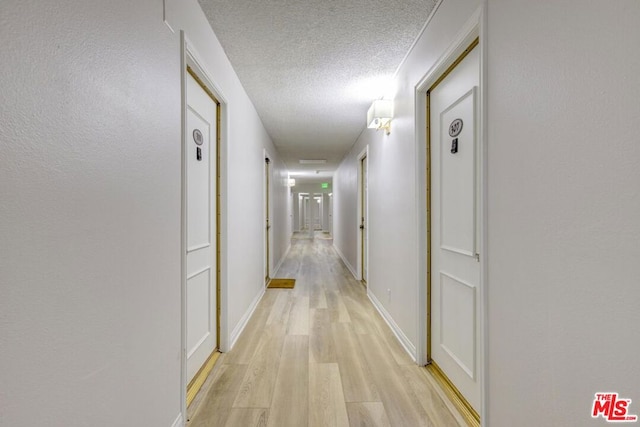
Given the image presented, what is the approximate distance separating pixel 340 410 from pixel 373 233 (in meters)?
2.51

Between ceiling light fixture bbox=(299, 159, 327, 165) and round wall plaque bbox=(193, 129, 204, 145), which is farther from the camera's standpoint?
ceiling light fixture bbox=(299, 159, 327, 165)

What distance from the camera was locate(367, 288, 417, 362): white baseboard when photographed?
8.32 feet

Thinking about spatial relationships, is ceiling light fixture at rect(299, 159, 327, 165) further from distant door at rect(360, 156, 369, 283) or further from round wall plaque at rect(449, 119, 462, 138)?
round wall plaque at rect(449, 119, 462, 138)

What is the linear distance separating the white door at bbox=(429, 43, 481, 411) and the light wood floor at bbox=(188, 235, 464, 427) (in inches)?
10.6

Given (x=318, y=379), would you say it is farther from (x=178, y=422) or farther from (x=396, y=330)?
(x=396, y=330)

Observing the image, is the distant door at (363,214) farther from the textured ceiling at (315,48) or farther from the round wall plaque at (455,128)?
the round wall plaque at (455,128)

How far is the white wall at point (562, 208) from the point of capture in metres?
0.82

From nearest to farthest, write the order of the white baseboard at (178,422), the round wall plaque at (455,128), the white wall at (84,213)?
the white wall at (84,213), the white baseboard at (178,422), the round wall plaque at (455,128)

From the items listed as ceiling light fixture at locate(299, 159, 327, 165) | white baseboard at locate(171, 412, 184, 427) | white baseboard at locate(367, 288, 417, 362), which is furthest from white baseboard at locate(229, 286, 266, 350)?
ceiling light fixture at locate(299, 159, 327, 165)

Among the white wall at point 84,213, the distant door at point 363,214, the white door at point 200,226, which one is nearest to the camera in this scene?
the white wall at point 84,213

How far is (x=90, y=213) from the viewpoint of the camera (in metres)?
0.97

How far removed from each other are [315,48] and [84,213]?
209 centimetres

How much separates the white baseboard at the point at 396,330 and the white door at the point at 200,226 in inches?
63.0

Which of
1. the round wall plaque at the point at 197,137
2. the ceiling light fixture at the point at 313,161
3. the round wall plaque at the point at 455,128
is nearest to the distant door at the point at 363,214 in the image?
the ceiling light fixture at the point at 313,161
